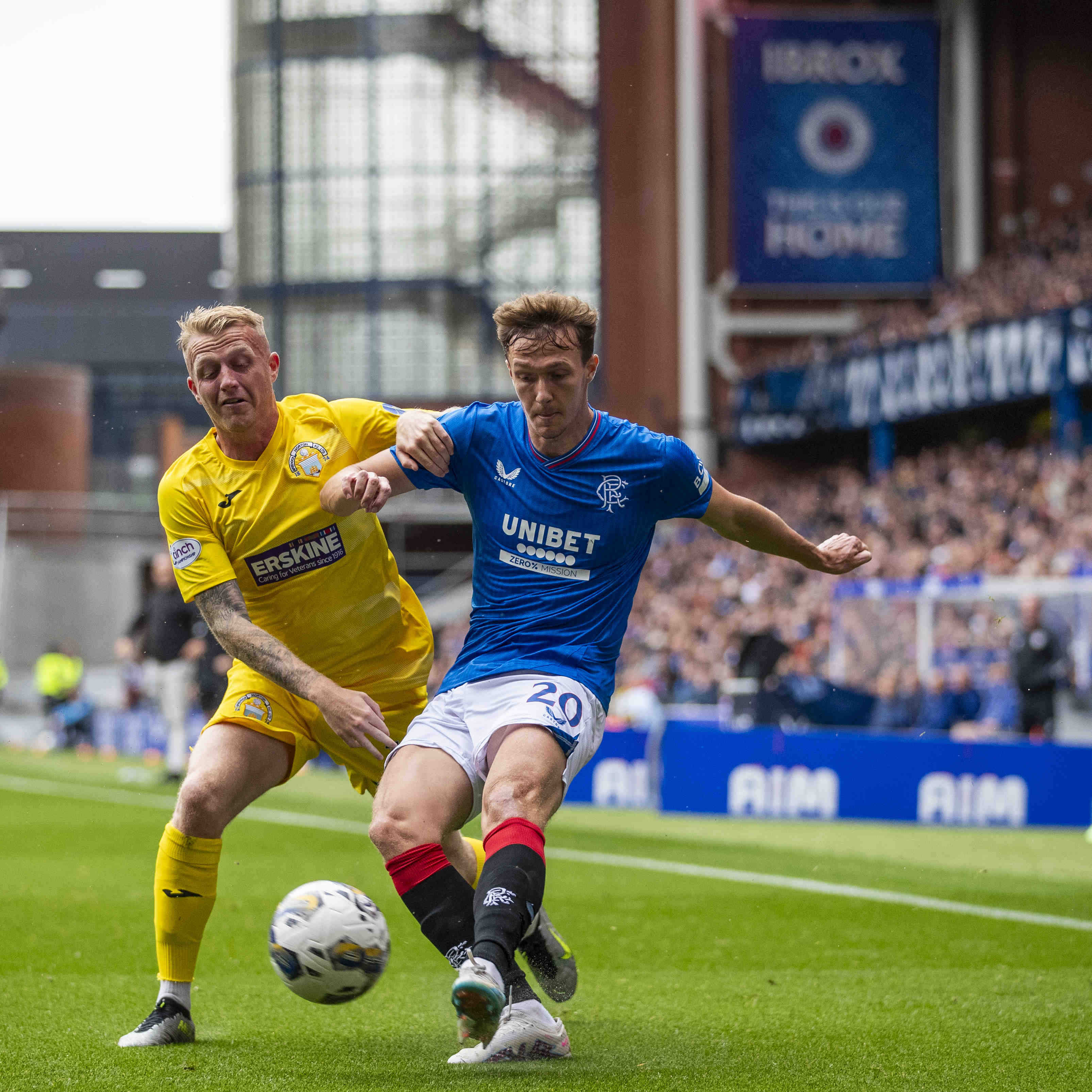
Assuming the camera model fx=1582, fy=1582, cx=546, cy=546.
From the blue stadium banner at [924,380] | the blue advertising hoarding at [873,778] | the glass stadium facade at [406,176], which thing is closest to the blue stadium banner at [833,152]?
the blue stadium banner at [924,380]

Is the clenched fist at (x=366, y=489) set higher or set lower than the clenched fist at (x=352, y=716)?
higher

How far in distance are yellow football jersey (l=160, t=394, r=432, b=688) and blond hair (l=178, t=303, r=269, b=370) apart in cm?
33

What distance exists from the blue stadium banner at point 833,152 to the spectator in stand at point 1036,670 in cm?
1741

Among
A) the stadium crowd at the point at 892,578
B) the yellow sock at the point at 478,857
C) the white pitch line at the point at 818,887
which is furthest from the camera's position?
the stadium crowd at the point at 892,578

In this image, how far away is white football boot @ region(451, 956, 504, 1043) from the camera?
3.76 metres

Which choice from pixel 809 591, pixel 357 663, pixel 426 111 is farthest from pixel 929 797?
pixel 426 111

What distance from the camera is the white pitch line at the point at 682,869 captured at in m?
7.88

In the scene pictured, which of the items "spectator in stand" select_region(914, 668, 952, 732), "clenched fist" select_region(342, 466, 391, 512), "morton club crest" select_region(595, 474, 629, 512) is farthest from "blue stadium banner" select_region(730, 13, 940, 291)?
"clenched fist" select_region(342, 466, 391, 512)

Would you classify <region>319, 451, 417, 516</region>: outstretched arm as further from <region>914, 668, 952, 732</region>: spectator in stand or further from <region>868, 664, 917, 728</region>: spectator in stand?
<region>868, 664, 917, 728</region>: spectator in stand

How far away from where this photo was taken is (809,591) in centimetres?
1878

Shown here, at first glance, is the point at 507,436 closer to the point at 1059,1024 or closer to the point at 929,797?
the point at 1059,1024

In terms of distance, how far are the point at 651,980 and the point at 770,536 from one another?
209 centimetres

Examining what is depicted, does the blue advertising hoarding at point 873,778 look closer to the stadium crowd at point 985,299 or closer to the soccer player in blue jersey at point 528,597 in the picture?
the soccer player in blue jersey at point 528,597

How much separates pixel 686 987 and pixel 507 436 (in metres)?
2.40
